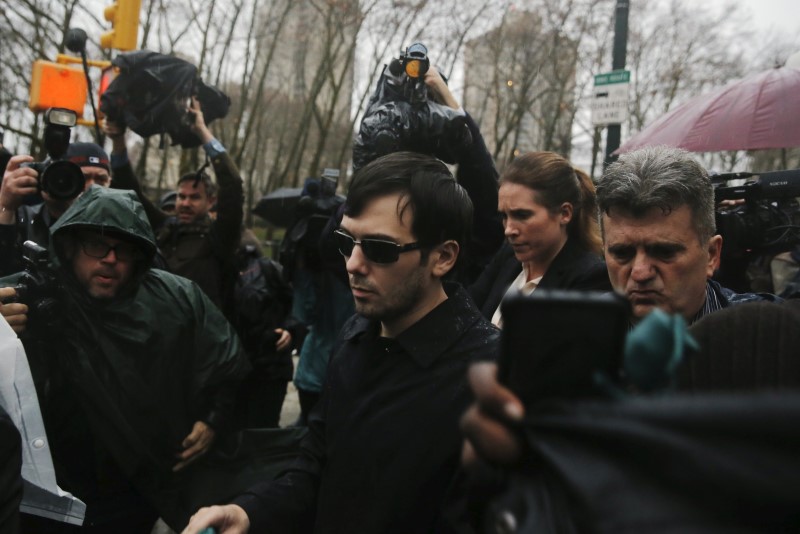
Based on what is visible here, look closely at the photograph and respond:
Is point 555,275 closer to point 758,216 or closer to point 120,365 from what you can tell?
point 758,216

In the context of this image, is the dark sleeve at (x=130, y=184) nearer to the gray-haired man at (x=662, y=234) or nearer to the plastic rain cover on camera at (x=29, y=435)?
the plastic rain cover on camera at (x=29, y=435)

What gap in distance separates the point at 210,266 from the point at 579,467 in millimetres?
3895

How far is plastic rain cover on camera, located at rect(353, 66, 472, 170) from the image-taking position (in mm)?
2877

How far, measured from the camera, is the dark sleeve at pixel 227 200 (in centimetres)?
421

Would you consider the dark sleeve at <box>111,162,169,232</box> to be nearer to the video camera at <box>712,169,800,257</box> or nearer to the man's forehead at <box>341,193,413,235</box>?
the man's forehead at <box>341,193,413,235</box>

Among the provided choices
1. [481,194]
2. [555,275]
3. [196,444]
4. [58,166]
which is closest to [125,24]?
[58,166]

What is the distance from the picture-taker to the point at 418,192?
2.03 meters

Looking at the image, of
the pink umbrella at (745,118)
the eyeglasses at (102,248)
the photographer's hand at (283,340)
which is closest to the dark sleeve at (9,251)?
the eyeglasses at (102,248)

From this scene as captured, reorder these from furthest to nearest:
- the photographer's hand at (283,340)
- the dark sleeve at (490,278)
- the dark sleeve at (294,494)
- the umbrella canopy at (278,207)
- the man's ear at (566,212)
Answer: the umbrella canopy at (278,207)
the photographer's hand at (283,340)
the dark sleeve at (490,278)
the man's ear at (566,212)
the dark sleeve at (294,494)

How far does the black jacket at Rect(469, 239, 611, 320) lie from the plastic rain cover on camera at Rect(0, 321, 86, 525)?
179 cm

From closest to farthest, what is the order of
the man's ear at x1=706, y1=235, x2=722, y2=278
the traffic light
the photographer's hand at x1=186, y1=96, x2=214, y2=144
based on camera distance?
1. the man's ear at x1=706, y1=235, x2=722, y2=278
2. the photographer's hand at x1=186, y1=96, x2=214, y2=144
3. the traffic light

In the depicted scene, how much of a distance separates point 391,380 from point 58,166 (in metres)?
2.30

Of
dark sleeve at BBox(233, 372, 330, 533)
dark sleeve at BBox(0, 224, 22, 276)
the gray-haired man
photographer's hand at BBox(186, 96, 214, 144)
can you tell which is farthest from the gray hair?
photographer's hand at BBox(186, 96, 214, 144)

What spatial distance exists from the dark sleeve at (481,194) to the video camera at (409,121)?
13cm
